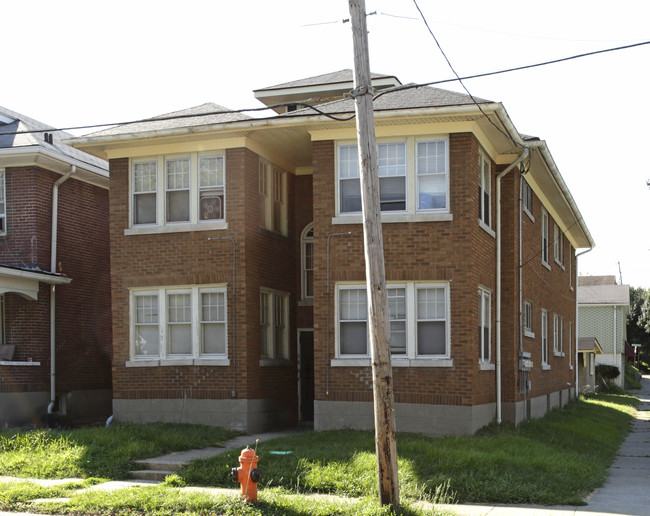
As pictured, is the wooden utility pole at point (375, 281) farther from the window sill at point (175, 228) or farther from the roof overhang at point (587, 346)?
the roof overhang at point (587, 346)

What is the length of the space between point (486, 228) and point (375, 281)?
24.5 ft

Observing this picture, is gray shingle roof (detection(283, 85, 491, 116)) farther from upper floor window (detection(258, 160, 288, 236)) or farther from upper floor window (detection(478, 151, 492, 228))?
upper floor window (detection(258, 160, 288, 236))

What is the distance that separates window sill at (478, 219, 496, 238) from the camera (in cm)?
1636

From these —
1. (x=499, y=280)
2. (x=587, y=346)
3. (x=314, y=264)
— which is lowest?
(x=587, y=346)

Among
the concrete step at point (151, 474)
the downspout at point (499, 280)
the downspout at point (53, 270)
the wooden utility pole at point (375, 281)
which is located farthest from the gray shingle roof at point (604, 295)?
the wooden utility pole at point (375, 281)

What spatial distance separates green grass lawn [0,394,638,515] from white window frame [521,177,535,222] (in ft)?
18.9

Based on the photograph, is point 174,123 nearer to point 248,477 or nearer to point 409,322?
point 409,322

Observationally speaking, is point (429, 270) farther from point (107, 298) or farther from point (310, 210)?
point (107, 298)

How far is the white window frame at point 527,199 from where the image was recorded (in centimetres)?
1975

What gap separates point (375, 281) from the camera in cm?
996

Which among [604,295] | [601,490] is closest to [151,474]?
[601,490]

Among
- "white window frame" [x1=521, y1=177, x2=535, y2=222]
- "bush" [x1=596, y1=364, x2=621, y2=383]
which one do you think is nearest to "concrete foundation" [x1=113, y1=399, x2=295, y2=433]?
"white window frame" [x1=521, y1=177, x2=535, y2=222]

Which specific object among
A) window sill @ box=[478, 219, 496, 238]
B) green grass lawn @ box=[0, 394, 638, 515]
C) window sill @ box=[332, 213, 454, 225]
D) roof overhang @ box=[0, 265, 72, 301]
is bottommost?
green grass lawn @ box=[0, 394, 638, 515]

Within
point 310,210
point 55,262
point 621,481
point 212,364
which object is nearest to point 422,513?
point 621,481
